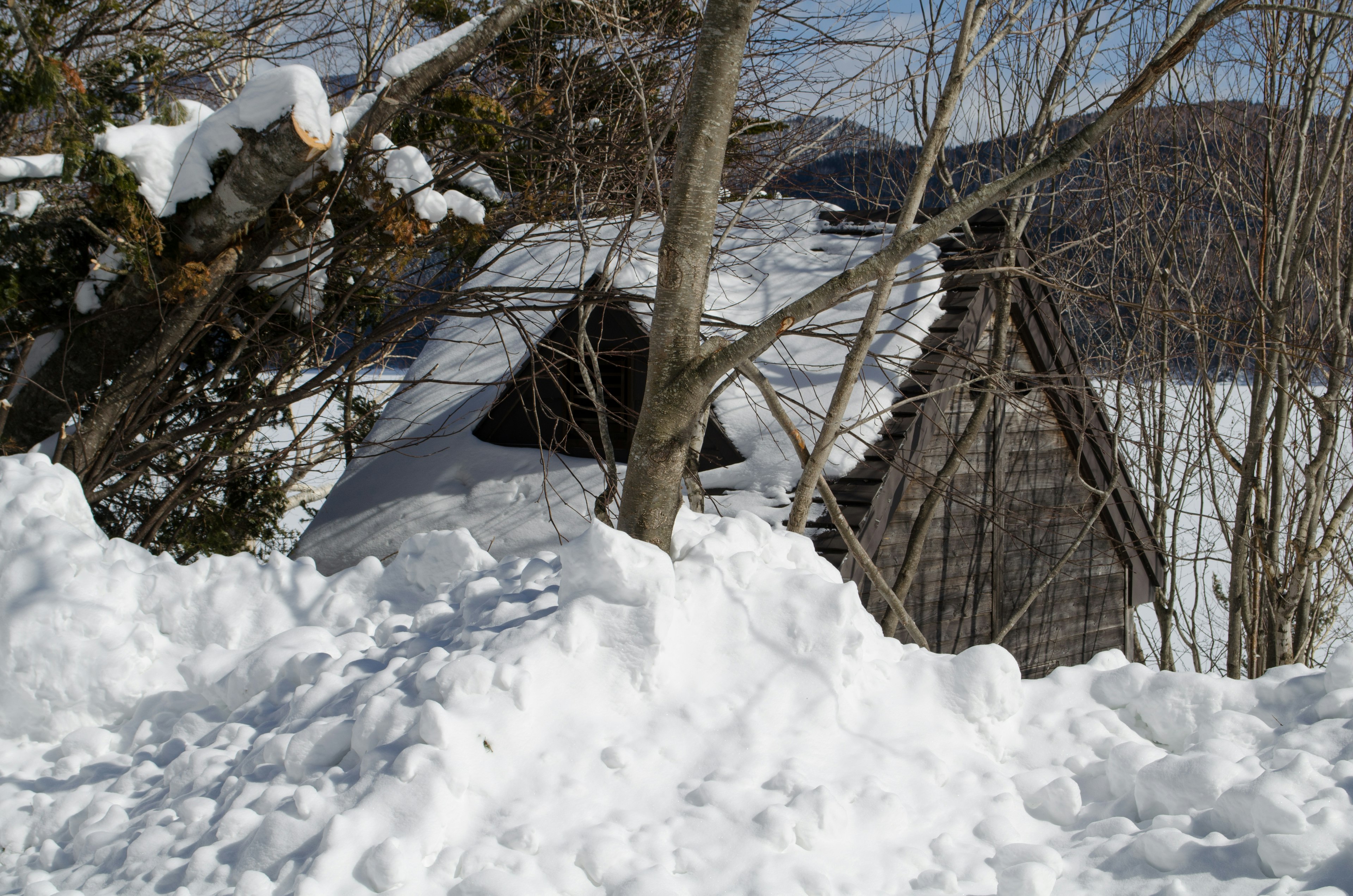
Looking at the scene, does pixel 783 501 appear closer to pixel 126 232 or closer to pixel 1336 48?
pixel 126 232

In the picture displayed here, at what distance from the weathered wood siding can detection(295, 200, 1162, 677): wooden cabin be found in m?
0.02

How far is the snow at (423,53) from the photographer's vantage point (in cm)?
423

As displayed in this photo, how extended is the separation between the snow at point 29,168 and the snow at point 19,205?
0.08 m

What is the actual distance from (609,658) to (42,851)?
130 cm

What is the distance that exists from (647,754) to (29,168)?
185 inches

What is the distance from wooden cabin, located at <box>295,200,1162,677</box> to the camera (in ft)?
17.0

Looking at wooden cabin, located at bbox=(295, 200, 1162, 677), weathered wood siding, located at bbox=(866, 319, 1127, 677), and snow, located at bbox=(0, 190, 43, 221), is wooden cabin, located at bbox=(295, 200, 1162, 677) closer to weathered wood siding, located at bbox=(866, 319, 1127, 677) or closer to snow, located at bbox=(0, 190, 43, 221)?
weathered wood siding, located at bbox=(866, 319, 1127, 677)

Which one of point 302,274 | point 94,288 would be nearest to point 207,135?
point 302,274

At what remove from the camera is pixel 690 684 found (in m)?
2.14

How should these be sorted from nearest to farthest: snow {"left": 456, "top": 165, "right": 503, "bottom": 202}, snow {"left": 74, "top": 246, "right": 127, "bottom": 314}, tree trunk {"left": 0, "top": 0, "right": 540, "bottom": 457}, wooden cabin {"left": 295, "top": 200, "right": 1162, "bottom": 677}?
tree trunk {"left": 0, "top": 0, "right": 540, "bottom": 457} < snow {"left": 74, "top": 246, "right": 127, "bottom": 314} < wooden cabin {"left": 295, "top": 200, "right": 1162, "bottom": 677} < snow {"left": 456, "top": 165, "right": 503, "bottom": 202}

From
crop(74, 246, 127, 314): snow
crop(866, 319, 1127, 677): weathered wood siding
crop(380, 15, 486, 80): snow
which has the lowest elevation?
crop(866, 319, 1127, 677): weathered wood siding

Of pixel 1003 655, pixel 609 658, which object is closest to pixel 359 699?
pixel 609 658

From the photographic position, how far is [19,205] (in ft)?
14.8

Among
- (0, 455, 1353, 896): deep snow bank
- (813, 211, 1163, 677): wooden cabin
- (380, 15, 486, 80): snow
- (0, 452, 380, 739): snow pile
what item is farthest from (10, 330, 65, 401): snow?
(813, 211, 1163, 677): wooden cabin
